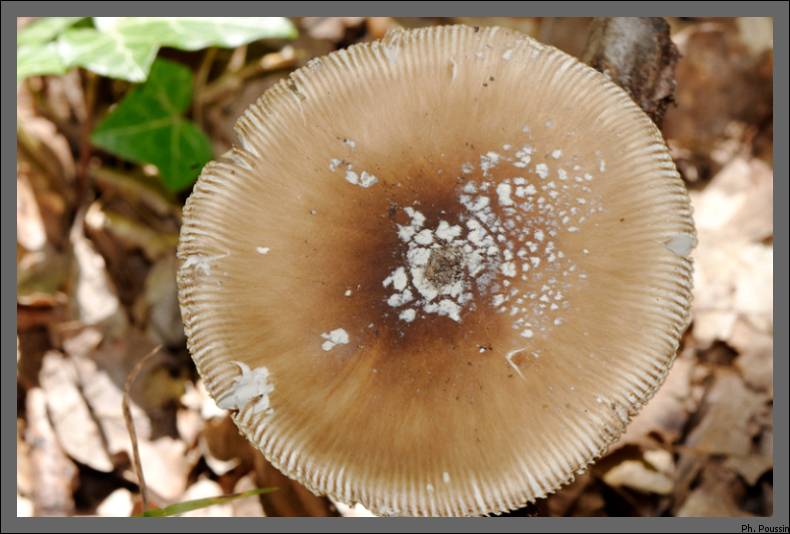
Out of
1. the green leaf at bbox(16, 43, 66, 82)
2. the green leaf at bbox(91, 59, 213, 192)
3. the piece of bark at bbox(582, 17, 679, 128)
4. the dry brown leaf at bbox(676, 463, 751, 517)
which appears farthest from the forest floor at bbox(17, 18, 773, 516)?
the piece of bark at bbox(582, 17, 679, 128)

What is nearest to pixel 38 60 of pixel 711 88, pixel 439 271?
pixel 439 271

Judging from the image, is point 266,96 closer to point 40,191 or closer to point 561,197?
point 561,197

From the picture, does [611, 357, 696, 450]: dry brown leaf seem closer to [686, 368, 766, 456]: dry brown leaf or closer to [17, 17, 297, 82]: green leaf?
[686, 368, 766, 456]: dry brown leaf

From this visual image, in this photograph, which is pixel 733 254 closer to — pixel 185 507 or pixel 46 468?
pixel 185 507

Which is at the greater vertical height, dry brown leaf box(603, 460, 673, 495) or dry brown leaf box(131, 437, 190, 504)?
dry brown leaf box(603, 460, 673, 495)

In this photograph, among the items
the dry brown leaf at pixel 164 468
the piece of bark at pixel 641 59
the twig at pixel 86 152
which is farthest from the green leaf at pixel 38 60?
the piece of bark at pixel 641 59

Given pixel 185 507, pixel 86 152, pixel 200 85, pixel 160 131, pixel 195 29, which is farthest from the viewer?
pixel 200 85

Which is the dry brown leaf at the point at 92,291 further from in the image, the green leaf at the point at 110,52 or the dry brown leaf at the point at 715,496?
the dry brown leaf at the point at 715,496
